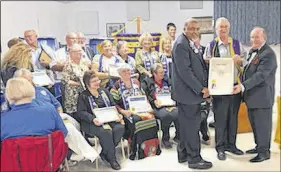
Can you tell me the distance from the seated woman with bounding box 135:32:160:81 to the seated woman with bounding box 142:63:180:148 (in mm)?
64

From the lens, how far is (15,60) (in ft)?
3.47

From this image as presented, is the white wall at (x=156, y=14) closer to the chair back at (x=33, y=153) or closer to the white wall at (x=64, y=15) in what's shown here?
the white wall at (x=64, y=15)

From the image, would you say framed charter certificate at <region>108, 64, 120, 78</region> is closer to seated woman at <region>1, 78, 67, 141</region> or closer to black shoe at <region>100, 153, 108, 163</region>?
black shoe at <region>100, 153, 108, 163</region>

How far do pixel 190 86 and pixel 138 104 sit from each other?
1.82 ft

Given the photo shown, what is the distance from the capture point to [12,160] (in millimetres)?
1132

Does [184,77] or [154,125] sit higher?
[184,77]

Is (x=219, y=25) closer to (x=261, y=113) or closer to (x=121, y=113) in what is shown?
(x=261, y=113)

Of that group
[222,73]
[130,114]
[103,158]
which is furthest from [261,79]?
[103,158]

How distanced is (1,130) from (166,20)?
159 centimetres

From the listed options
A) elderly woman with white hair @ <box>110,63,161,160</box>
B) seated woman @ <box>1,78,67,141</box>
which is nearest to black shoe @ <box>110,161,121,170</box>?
elderly woman with white hair @ <box>110,63,161,160</box>

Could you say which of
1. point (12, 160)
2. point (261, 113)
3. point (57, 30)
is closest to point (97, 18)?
point (57, 30)

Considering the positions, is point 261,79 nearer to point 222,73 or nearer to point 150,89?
point 222,73

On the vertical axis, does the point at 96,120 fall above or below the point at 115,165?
above

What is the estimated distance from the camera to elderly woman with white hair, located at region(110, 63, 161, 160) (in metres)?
2.43
